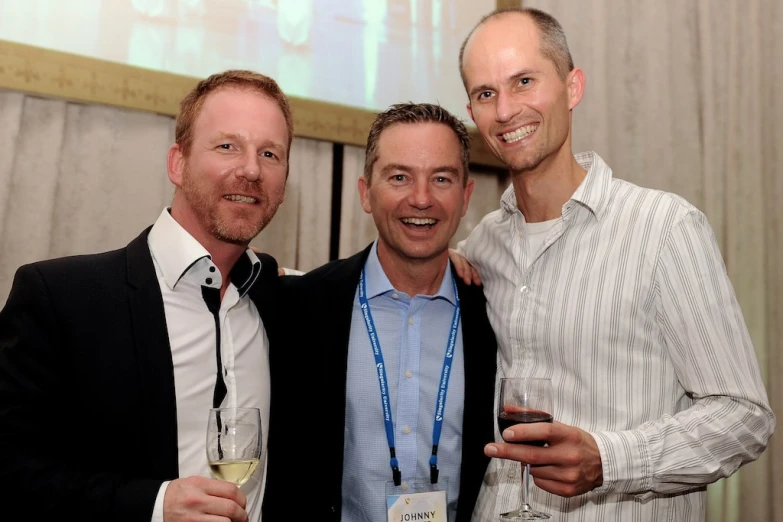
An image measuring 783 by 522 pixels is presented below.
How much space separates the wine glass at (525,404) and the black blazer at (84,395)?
85 centimetres

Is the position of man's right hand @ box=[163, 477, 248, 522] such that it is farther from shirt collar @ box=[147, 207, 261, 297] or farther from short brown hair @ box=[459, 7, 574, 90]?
short brown hair @ box=[459, 7, 574, 90]

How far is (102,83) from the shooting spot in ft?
12.2

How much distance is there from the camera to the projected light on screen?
145 inches

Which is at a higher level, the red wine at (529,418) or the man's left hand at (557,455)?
the red wine at (529,418)

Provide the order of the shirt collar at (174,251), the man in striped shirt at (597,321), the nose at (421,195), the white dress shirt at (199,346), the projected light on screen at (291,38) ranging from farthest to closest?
the projected light on screen at (291,38)
the nose at (421,195)
the shirt collar at (174,251)
the white dress shirt at (199,346)
the man in striped shirt at (597,321)

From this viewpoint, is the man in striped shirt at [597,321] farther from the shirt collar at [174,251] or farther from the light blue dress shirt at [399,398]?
the shirt collar at [174,251]

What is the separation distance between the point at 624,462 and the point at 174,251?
1359 millimetres

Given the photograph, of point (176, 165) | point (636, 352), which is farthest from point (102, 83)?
point (636, 352)

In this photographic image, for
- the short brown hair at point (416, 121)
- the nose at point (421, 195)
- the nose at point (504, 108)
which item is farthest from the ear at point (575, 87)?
the nose at point (421, 195)

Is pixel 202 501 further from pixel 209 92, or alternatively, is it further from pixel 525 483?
pixel 209 92

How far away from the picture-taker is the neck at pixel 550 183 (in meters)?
2.18

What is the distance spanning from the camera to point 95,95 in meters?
3.69

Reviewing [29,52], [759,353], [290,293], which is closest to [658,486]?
[290,293]

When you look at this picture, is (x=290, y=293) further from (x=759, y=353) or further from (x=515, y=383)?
(x=759, y=353)
